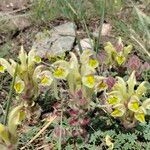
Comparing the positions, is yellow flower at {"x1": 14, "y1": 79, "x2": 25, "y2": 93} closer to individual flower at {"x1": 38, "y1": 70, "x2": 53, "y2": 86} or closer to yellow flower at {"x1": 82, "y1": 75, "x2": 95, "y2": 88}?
individual flower at {"x1": 38, "y1": 70, "x2": 53, "y2": 86}

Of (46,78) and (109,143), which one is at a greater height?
(46,78)

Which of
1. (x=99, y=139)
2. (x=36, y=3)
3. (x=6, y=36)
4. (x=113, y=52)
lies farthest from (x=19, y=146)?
(x=36, y=3)

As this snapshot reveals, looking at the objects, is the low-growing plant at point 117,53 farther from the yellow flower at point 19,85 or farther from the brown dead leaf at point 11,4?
the brown dead leaf at point 11,4

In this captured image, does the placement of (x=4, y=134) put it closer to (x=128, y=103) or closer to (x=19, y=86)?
(x=19, y=86)

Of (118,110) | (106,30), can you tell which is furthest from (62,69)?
(106,30)

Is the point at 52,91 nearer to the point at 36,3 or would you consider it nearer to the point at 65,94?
the point at 65,94

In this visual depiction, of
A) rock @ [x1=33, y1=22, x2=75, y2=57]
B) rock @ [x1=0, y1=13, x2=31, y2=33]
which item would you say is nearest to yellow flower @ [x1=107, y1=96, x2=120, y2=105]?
rock @ [x1=33, y1=22, x2=75, y2=57]
